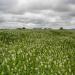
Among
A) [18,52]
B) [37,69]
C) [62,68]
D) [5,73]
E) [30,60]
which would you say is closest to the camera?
[5,73]

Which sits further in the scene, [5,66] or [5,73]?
[5,66]

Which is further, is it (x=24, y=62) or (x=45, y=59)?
(x=45, y=59)

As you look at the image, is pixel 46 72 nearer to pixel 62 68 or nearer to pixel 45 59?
pixel 62 68

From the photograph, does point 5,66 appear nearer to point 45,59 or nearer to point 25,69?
point 25,69

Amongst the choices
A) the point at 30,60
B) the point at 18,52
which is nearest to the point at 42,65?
the point at 30,60

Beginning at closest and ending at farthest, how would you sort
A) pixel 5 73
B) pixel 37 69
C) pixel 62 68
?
pixel 5 73, pixel 37 69, pixel 62 68

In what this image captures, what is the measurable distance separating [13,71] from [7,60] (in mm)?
2242

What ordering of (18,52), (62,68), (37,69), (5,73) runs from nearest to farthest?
(5,73) < (37,69) < (62,68) < (18,52)

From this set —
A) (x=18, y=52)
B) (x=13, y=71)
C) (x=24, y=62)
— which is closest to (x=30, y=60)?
(x=24, y=62)

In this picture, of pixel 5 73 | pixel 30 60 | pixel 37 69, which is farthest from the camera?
pixel 30 60

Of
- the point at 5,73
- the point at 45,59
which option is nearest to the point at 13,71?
the point at 5,73

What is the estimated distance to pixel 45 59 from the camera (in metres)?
15.4

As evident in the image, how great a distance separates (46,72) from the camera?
1269 centimetres

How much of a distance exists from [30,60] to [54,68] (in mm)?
2128
